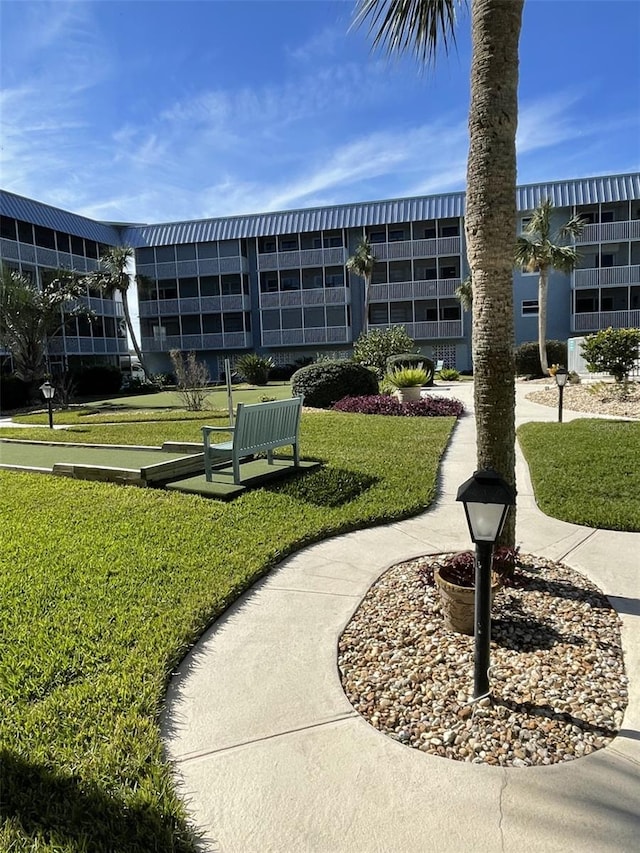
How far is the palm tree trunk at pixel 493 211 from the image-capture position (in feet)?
12.0

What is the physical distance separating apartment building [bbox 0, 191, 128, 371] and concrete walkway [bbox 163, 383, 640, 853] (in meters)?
28.9

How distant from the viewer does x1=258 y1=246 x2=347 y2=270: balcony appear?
38.9 m

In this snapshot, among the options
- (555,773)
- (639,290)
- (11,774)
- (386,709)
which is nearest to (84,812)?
(11,774)

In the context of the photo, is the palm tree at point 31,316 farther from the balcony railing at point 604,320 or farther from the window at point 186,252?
the balcony railing at point 604,320

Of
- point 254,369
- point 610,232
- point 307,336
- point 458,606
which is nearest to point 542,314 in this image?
point 610,232

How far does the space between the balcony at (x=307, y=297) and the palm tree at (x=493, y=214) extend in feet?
117

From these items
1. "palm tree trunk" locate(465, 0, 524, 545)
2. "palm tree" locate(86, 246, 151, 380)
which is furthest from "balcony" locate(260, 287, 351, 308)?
"palm tree trunk" locate(465, 0, 524, 545)

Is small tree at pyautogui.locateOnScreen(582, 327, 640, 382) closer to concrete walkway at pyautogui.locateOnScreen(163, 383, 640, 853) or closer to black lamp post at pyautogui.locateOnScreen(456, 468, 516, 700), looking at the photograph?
concrete walkway at pyautogui.locateOnScreen(163, 383, 640, 853)

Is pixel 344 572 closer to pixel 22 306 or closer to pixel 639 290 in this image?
pixel 22 306

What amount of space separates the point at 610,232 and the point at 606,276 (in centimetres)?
262

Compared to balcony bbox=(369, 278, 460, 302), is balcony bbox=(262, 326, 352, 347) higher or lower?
lower

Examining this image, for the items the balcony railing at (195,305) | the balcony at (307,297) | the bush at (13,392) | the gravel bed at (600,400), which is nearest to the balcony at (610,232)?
the balcony at (307,297)

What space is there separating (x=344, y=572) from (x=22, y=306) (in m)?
23.8

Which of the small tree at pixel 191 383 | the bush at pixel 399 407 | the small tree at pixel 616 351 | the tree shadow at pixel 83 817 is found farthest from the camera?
the small tree at pixel 191 383
